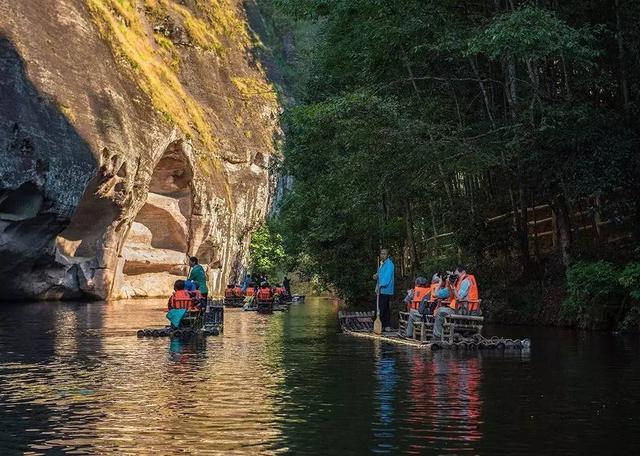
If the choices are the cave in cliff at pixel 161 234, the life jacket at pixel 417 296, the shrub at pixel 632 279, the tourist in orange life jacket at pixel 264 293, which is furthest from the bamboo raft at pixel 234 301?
the shrub at pixel 632 279

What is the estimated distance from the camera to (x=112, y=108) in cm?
5181

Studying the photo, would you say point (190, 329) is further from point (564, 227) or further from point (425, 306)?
point (564, 227)

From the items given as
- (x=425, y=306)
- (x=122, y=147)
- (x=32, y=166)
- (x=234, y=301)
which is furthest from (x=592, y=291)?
(x=122, y=147)

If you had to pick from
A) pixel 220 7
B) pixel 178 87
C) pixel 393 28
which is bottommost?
pixel 393 28

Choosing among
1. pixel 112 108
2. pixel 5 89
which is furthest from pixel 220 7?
pixel 5 89

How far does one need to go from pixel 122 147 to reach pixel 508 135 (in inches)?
1106

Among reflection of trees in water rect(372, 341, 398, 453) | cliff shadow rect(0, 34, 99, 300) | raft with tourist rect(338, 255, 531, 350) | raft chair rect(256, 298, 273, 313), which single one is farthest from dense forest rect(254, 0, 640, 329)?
cliff shadow rect(0, 34, 99, 300)

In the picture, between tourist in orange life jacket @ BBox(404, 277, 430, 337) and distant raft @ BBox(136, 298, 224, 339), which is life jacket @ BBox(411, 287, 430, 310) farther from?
distant raft @ BBox(136, 298, 224, 339)

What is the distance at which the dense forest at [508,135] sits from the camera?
22953 mm

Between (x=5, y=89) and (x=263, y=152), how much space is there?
3608 centimetres

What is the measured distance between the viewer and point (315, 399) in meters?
11.4

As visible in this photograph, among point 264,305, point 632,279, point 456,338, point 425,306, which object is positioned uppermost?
point 264,305

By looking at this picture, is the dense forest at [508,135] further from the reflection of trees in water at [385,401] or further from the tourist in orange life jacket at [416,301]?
the reflection of trees in water at [385,401]

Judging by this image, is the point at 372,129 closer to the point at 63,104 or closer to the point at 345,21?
the point at 345,21
